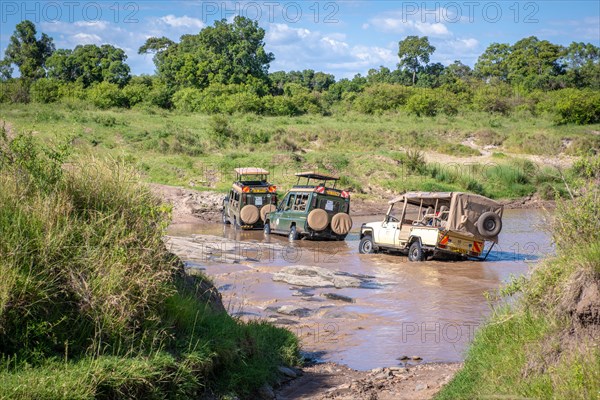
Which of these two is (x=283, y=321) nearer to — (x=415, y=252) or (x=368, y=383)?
(x=368, y=383)

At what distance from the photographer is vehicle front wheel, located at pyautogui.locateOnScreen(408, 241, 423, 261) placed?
21016mm

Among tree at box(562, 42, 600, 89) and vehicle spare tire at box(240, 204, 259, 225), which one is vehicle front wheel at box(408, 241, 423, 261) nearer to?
vehicle spare tire at box(240, 204, 259, 225)

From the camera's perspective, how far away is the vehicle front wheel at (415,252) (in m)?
21.0

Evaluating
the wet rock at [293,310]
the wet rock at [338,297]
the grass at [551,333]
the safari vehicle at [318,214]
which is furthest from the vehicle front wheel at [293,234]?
the grass at [551,333]

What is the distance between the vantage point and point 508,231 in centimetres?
2877

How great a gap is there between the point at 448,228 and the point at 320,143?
85.9ft

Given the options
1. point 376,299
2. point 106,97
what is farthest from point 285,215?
point 106,97

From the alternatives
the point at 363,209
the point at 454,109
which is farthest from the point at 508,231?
the point at 454,109

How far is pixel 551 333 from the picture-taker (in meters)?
7.16

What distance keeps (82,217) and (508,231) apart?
23.3 meters

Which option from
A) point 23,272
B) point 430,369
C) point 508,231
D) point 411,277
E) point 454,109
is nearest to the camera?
point 23,272

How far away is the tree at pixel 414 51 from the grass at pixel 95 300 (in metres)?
75.3

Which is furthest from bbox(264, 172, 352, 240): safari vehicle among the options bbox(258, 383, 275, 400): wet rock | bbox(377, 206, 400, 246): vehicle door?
bbox(258, 383, 275, 400): wet rock

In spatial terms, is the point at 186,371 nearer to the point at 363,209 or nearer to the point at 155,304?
the point at 155,304
